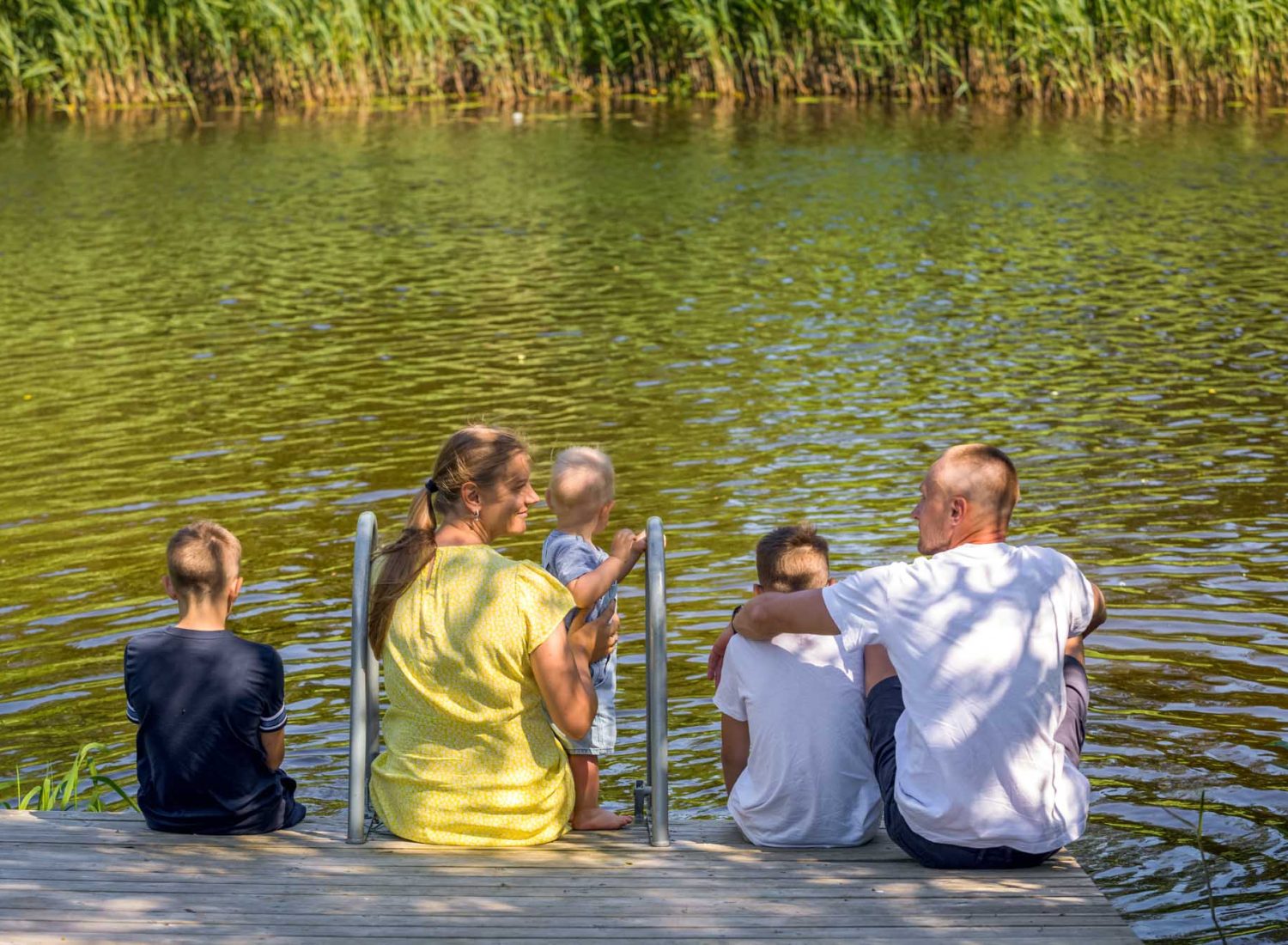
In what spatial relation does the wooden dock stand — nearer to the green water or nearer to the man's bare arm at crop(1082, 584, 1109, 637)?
the man's bare arm at crop(1082, 584, 1109, 637)

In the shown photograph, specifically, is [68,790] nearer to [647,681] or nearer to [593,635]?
[593,635]

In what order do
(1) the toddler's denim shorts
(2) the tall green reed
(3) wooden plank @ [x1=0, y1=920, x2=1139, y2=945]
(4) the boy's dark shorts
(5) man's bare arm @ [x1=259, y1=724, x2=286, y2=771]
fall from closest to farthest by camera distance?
1. (3) wooden plank @ [x1=0, y1=920, x2=1139, y2=945]
2. (4) the boy's dark shorts
3. (5) man's bare arm @ [x1=259, y1=724, x2=286, y2=771]
4. (1) the toddler's denim shorts
5. (2) the tall green reed

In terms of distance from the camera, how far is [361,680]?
445 centimetres

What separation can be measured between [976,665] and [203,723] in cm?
198

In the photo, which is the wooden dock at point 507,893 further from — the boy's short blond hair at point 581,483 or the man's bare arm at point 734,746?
the boy's short blond hair at point 581,483

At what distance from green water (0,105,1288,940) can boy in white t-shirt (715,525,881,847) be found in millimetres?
970

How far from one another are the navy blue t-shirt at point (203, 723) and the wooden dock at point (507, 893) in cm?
8

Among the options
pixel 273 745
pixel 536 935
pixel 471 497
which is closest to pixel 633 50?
pixel 471 497

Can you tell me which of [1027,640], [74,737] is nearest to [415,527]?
[1027,640]

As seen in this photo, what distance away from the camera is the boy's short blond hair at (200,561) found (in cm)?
451

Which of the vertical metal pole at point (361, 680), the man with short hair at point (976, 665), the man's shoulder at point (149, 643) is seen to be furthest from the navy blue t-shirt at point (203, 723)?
the man with short hair at point (976, 665)

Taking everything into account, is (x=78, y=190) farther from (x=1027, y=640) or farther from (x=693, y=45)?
(x=1027, y=640)

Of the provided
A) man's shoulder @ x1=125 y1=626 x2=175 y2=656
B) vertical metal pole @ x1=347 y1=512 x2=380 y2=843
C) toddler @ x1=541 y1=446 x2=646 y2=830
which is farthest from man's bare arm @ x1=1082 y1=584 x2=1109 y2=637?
man's shoulder @ x1=125 y1=626 x2=175 y2=656

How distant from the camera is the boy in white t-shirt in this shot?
451 cm
